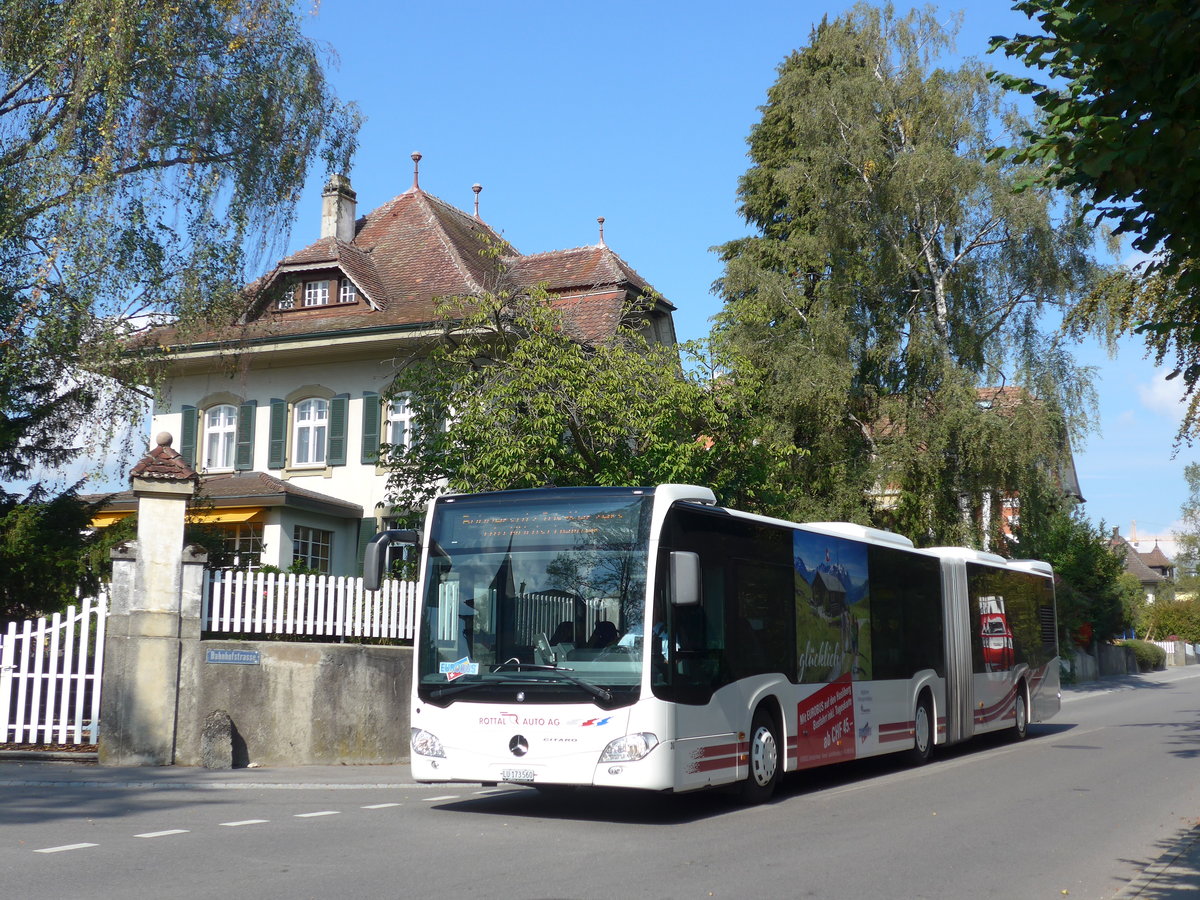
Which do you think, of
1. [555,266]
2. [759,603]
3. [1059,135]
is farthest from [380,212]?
[1059,135]

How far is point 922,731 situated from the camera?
16703 millimetres

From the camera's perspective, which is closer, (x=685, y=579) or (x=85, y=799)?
(x=685, y=579)

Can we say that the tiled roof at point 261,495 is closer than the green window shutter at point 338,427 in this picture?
Yes

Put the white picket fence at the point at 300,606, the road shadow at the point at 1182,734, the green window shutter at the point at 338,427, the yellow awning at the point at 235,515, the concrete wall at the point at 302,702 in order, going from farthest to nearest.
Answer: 1. the green window shutter at the point at 338,427
2. the yellow awning at the point at 235,515
3. the road shadow at the point at 1182,734
4. the white picket fence at the point at 300,606
5. the concrete wall at the point at 302,702

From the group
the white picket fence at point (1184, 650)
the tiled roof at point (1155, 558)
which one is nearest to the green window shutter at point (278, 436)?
the white picket fence at point (1184, 650)

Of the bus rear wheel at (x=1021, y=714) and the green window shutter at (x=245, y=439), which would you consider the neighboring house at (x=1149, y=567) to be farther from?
the green window shutter at (x=245, y=439)

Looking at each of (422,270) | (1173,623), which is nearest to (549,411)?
(422,270)

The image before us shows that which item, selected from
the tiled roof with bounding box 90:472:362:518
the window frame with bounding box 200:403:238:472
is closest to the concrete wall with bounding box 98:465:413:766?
the tiled roof with bounding box 90:472:362:518

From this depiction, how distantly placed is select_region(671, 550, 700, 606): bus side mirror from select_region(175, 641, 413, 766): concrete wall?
6.64 meters

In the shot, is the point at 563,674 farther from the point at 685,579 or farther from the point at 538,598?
the point at 685,579

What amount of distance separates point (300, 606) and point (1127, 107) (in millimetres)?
12183

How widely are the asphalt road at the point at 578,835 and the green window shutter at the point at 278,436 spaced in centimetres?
1617

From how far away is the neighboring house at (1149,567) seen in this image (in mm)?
62869

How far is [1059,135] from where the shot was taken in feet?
21.4
